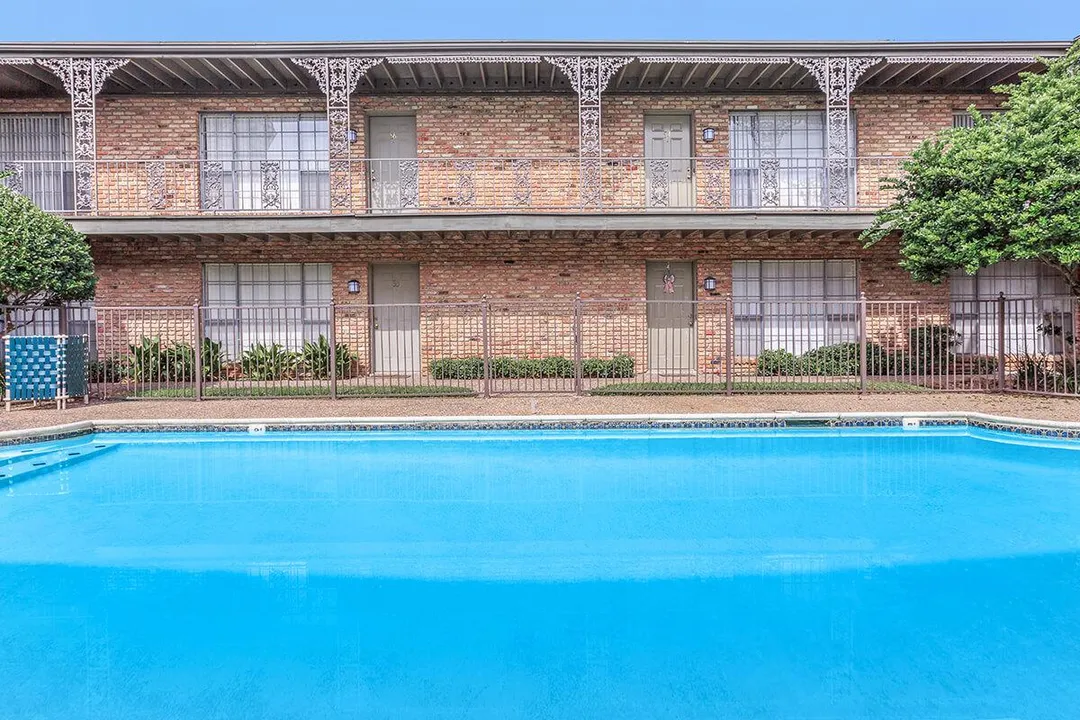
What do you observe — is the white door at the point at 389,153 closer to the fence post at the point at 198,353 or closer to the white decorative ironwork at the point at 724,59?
the fence post at the point at 198,353

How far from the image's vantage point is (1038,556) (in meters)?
4.41

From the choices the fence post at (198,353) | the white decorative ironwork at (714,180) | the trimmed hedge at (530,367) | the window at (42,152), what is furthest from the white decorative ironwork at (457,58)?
the window at (42,152)

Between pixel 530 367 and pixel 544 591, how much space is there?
9675mm

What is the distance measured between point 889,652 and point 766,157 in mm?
12674

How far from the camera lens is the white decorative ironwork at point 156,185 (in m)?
13.5

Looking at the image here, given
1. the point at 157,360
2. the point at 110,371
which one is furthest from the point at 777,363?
the point at 110,371

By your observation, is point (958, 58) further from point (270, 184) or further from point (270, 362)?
point (270, 362)

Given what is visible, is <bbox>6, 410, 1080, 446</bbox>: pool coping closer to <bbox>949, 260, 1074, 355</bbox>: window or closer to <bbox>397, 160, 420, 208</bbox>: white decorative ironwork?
<bbox>397, 160, 420, 208</bbox>: white decorative ironwork

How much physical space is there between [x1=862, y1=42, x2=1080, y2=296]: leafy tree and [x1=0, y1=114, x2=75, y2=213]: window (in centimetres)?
1544

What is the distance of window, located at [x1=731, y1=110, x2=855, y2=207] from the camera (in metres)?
14.1

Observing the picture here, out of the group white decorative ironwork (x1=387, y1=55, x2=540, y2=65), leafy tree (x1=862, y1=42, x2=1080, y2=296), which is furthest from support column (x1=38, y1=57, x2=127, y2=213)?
leafy tree (x1=862, y1=42, x2=1080, y2=296)

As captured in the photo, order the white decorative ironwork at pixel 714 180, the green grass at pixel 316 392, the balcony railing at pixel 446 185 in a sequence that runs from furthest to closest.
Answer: the white decorative ironwork at pixel 714 180, the balcony railing at pixel 446 185, the green grass at pixel 316 392

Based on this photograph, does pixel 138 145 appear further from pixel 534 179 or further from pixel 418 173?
pixel 534 179

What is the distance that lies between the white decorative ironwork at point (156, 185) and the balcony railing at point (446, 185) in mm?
19
